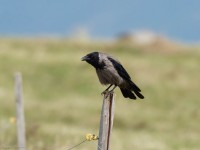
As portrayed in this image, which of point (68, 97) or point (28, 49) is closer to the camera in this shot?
point (68, 97)

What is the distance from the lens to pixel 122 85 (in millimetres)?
13805

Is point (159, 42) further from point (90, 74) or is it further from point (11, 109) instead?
point (11, 109)

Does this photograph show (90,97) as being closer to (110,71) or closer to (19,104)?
(19,104)

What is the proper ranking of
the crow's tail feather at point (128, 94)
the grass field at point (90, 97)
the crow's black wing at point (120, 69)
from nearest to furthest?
the crow's black wing at point (120, 69)
the crow's tail feather at point (128, 94)
the grass field at point (90, 97)

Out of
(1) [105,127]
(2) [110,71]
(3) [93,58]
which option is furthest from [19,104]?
(1) [105,127]

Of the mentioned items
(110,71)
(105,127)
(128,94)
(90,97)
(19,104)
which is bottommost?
(105,127)

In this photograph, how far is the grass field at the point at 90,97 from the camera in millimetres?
25078

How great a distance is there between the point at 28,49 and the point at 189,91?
13.2 m

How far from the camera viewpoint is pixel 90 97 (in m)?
38.9

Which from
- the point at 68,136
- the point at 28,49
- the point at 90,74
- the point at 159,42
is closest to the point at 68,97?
the point at 90,74

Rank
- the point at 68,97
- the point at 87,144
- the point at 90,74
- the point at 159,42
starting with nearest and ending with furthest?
the point at 87,144 < the point at 68,97 < the point at 90,74 < the point at 159,42

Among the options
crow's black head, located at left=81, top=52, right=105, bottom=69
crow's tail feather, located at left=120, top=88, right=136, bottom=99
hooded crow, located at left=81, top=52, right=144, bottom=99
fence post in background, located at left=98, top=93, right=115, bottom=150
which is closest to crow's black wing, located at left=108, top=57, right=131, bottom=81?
hooded crow, located at left=81, top=52, right=144, bottom=99

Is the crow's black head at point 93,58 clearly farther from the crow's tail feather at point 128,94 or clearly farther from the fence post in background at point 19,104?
the fence post in background at point 19,104

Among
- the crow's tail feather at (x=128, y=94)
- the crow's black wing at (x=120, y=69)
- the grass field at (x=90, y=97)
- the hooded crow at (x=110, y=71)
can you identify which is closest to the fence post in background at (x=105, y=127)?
the hooded crow at (x=110, y=71)
